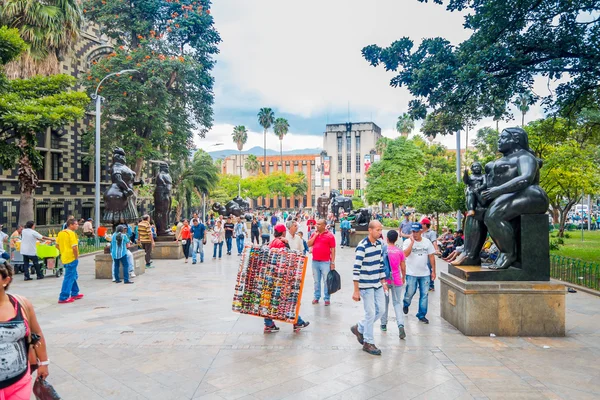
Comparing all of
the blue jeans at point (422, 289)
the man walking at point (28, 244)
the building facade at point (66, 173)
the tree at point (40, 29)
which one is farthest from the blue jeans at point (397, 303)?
the building facade at point (66, 173)

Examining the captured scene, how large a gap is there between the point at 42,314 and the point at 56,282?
14.3 feet

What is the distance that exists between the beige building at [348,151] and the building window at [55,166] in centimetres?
6700

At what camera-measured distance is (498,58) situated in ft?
39.0

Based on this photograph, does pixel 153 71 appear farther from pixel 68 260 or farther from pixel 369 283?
pixel 369 283

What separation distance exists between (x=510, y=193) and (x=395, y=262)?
2105mm

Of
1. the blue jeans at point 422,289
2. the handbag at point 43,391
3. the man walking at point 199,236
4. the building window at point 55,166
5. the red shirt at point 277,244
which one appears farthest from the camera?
the building window at point 55,166

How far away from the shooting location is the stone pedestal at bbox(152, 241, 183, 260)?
17469mm

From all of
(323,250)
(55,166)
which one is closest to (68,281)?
(323,250)

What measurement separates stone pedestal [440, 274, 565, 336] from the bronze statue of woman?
0.45 m

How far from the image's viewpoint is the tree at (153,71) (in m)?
24.7

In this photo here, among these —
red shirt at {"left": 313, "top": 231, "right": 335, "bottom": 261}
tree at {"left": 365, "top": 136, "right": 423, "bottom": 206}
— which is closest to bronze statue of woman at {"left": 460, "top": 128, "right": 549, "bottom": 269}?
red shirt at {"left": 313, "top": 231, "right": 335, "bottom": 261}

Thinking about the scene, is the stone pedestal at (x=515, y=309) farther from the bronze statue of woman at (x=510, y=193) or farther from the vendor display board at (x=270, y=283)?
the vendor display board at (x=270, y=283)

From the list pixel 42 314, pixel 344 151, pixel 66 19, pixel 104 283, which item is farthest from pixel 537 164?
pixel 344 151

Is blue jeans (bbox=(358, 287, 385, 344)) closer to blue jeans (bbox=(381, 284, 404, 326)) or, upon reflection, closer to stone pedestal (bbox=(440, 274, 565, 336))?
blue jeans (bbox=(381, 284, 404, 326))
